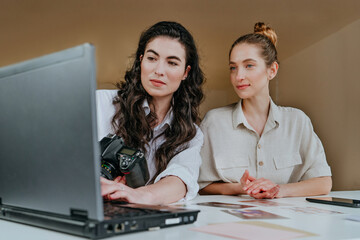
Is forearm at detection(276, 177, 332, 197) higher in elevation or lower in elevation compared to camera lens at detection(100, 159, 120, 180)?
lower

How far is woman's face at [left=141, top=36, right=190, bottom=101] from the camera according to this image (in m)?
1.65

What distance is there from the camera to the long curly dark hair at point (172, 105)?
5.25 feet

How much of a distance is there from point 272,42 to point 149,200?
1.36m

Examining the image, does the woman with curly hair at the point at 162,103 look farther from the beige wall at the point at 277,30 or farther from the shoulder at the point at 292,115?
the beige wall at the point at 277,30

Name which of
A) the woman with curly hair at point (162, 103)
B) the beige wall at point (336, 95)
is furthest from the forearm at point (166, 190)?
the beige wall at point (336, 95)

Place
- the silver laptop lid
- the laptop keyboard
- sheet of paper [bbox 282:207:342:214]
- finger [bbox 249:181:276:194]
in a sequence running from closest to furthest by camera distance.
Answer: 1. the silver laptop lid
2. the laptop keyboard
3. sheet of paper [bbox 282:207:342:214]
4. finger [bbox 249:181:276:194]

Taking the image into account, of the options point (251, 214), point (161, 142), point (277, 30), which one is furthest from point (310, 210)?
point (277, 30)

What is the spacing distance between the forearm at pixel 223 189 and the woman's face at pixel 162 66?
0.52m

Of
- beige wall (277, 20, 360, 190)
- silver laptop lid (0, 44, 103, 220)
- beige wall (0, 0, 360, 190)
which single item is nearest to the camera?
silver laptop lid (0, 44, 103, 220)

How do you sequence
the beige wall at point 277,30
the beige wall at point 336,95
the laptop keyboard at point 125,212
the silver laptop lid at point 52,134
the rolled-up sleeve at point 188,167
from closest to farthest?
the silver laptop lid at point 52,134, the laptop keyboard at point 125,212, the rolled-up sleeve at point 188,167, the beige wall at point 336,95, the beige wall at point 277,30

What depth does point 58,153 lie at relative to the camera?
2.20 feet

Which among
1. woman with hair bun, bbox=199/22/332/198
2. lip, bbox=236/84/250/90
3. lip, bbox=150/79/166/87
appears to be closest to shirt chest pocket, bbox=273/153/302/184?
woman with hair bun, bbox=199/22/332/198

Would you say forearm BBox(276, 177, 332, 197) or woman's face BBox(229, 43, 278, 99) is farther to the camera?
woman's face BBox(229, 43, 278, 99)

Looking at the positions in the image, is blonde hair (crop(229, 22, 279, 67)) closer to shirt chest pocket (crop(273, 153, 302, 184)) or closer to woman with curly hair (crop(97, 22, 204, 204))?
woman with curly hair (crop(97, 22, 204, 204))
